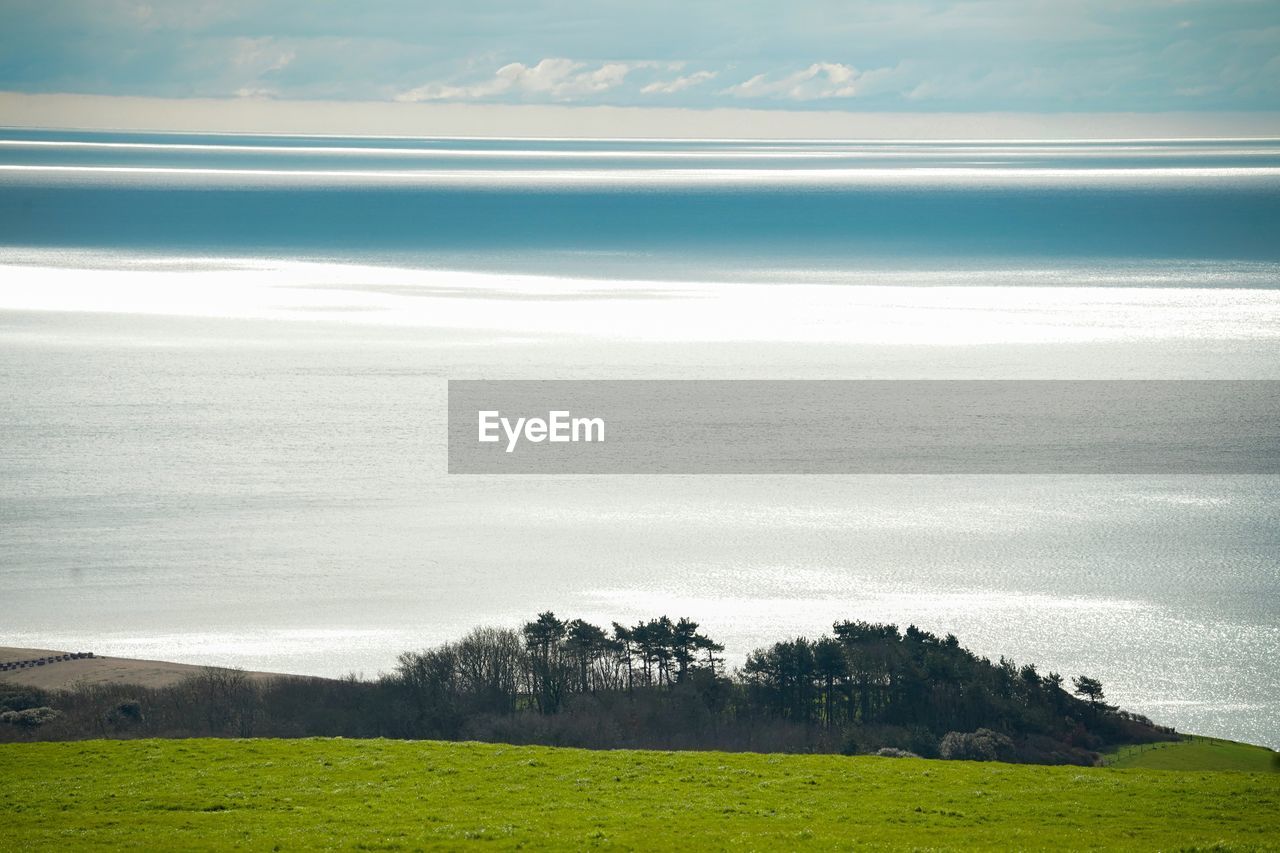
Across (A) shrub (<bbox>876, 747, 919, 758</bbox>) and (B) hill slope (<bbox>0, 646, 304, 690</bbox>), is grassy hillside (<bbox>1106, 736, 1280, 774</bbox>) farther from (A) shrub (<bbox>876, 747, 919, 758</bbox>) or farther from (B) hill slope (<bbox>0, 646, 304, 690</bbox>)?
(B) hill slope (<bbox>0, 646, 304, 690</bbox>)

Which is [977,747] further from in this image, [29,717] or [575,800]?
[29,717]

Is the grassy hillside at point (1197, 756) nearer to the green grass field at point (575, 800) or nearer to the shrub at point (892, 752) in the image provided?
the shrub at point (892, 752)

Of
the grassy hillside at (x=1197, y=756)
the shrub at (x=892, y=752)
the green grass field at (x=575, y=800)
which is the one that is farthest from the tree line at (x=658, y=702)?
the green grass field at (x=575, y=800)

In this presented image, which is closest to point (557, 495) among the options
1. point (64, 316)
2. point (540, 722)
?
point (540, 722)

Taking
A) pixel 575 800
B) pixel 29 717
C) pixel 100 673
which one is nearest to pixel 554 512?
pixel 100 673

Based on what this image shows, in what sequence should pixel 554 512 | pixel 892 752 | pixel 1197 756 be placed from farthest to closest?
pixel 554 512
pixel 1197 756
pixel 892 752
